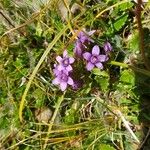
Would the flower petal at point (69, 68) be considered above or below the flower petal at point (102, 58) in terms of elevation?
below

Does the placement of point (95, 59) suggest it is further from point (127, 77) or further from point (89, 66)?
point (127, 77)

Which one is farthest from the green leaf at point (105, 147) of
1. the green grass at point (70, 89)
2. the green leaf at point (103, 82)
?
the green leaf at point (103, 82)

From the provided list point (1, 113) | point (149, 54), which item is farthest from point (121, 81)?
point (1, 113)

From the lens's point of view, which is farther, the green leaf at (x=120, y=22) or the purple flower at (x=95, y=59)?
the green leaf at (x=120, y=22)

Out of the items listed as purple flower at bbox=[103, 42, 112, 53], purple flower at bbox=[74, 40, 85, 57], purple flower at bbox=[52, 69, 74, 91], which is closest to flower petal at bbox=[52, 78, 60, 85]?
purple flower at bbox=[52, 69, 74, 91]

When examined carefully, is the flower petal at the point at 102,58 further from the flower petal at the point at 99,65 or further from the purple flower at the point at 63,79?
the purple flower at the point at 63,79

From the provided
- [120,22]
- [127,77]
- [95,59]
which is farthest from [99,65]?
[120,22]

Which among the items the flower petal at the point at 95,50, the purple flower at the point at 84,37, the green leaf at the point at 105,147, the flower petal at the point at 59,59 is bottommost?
the green leaf at the point at 105,147
